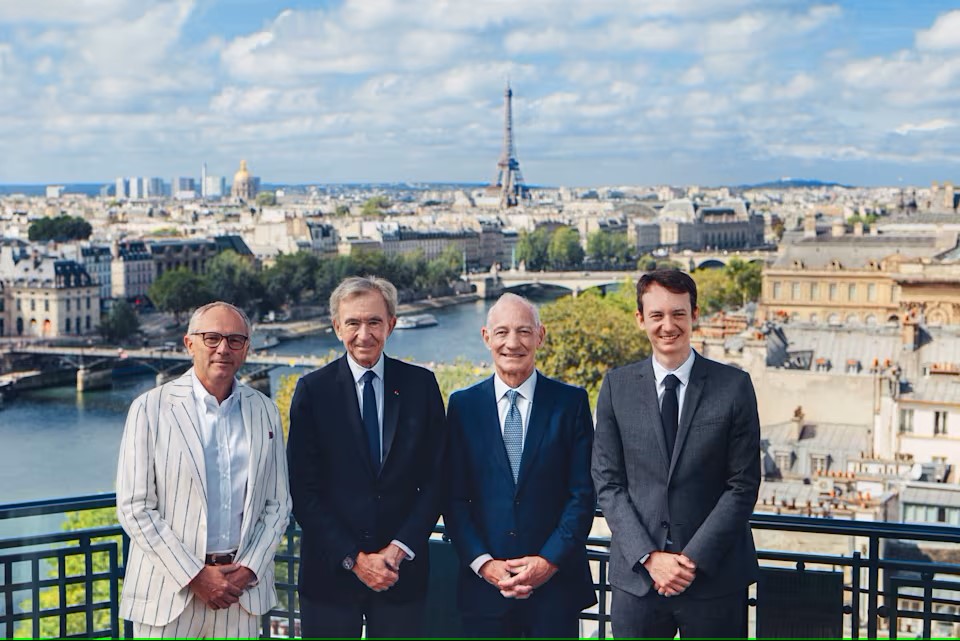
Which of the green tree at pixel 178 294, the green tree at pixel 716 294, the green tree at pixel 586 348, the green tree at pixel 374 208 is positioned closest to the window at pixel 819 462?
the green tree at pixel 586 348

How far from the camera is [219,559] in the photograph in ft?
6.93

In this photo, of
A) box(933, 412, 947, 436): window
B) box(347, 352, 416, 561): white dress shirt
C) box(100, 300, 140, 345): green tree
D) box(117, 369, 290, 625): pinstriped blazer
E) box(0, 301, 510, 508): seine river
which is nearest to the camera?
box(117, 369, 290, 625): pinstriped blazer

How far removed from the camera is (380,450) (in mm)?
2260

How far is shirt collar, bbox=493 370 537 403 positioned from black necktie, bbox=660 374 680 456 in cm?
23

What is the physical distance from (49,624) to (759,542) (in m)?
4.75

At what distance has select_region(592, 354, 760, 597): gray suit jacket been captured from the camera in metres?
2.10

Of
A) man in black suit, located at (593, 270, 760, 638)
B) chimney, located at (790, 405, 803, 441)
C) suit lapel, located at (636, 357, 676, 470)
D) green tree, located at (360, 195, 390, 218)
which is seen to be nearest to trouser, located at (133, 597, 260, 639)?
man in black suit, located at (593, 270, 760, 638)

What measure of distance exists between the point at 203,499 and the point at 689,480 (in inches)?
29.7

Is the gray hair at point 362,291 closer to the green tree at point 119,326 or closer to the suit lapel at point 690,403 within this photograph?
the suit lapel at point 690,403

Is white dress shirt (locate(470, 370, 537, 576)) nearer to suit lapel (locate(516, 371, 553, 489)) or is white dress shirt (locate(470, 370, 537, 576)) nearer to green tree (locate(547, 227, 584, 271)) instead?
suit lapel (locate(516, 371, 553, 489))

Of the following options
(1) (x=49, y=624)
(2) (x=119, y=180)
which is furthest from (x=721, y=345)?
(2) (x=119, y=180)

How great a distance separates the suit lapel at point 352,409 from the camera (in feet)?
7.34

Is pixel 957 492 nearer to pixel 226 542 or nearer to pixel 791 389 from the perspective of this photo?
pixel 791 389

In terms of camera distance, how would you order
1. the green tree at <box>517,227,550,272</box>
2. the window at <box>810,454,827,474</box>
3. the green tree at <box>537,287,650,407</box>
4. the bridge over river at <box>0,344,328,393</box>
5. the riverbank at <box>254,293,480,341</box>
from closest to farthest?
the window at <box>810,454,827,474</box> < the green tree at <box>537,287,650,407</box> < the bridge over river at <box>0,344,328,393</box> < the riverbank at <box>254,293,480,341</box> < the green tree at <box>517,227,550,272</box>
